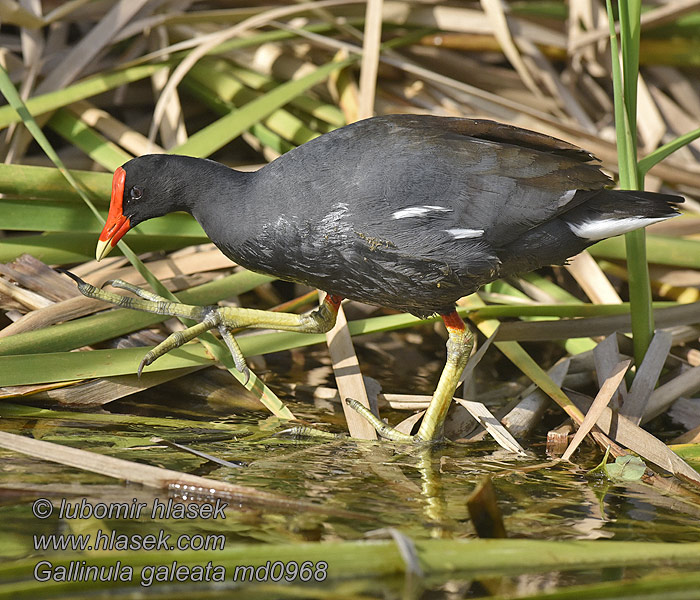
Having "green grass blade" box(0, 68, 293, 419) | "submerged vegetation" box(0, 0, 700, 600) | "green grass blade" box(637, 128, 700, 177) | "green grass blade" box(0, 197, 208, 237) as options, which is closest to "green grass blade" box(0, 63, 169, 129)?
"submerged vegetation" box(0, 0, 700, 600)

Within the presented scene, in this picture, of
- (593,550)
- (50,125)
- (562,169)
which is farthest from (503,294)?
(50,125)

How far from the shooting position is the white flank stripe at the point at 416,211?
→ 2.49 meters

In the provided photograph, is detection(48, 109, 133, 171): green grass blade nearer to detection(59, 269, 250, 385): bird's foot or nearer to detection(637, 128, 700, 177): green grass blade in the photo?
detection(59, 269, 250, 385): bird's foot

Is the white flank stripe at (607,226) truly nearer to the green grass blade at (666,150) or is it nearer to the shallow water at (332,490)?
the green grass blade at (666,150)

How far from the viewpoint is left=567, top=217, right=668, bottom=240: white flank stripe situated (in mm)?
2613

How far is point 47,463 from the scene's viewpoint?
7.15 feet

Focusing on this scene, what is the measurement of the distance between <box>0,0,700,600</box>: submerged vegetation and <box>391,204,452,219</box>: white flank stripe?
2.13 feet

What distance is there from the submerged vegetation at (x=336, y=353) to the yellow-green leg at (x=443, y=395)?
0.05 metres

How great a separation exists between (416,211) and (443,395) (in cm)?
64

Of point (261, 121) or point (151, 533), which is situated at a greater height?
point (261, 121)

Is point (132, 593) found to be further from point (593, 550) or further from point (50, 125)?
point (50, 125)

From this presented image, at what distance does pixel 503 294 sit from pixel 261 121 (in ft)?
4.10

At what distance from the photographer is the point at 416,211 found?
8.19ft

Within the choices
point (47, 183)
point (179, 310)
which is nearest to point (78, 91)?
point (47, 183)
